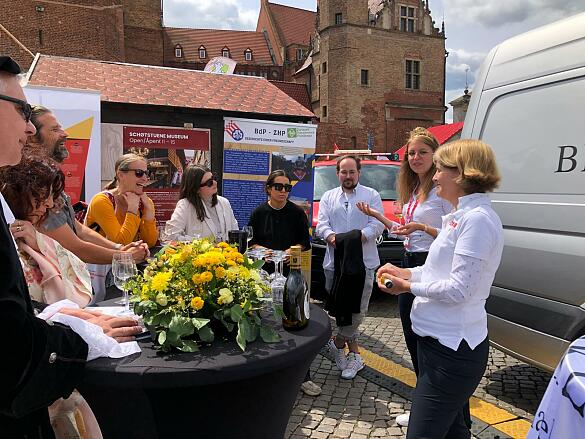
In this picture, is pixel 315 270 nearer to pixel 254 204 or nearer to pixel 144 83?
pixel 254 204

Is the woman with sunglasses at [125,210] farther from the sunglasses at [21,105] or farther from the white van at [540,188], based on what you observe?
the white van at [540,188]

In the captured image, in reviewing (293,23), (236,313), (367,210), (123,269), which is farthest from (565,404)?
(293,23)

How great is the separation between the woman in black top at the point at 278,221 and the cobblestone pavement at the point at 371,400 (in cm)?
117

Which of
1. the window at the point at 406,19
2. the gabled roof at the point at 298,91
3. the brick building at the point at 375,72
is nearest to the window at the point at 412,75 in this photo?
the brick building at the point at 375,72

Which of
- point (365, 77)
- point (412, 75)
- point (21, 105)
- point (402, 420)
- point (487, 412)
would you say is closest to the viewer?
point (21, 105)

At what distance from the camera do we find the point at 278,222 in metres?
3.96

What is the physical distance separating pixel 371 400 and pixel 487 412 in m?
0.84

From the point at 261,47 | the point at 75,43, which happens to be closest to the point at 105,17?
the point at 75,43

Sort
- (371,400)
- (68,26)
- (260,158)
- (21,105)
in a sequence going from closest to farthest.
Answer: (21,105) < (371,400) < (260,158) < (68,26)

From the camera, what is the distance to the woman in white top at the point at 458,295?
1896 millimetres

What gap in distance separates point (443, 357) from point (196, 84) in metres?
5.56

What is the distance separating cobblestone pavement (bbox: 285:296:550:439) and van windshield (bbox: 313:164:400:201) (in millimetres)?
3247

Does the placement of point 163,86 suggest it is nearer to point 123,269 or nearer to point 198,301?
point 123,269

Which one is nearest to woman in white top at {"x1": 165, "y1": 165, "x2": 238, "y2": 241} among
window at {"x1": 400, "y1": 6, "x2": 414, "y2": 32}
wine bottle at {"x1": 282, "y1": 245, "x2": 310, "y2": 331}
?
wine bottle at {"x1": 282, "y1": 245, "x2": 310, "y2": 331}
